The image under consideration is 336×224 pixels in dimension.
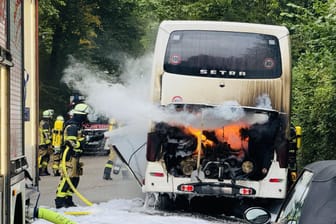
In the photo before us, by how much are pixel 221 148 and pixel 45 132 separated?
9.83 metres

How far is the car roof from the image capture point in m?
4.01

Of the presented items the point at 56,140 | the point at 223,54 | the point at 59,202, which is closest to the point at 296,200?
the point at 223,54

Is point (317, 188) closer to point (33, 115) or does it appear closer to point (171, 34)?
point (33, 115)

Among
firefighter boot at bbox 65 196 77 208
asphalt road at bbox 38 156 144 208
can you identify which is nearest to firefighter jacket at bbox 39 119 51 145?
asphalt road at bbox 38 156 144 208

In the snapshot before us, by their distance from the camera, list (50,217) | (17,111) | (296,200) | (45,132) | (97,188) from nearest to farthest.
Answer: (296,200) → (17,111) → (50,217) → (97,188) → (45,132)

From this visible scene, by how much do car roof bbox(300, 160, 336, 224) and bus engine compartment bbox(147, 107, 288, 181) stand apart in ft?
24.6

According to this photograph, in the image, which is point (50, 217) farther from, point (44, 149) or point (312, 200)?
point (44, 149)

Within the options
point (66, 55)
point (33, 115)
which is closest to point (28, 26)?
point (33, 115)

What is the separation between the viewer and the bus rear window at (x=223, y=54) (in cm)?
1204

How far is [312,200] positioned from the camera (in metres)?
4.19

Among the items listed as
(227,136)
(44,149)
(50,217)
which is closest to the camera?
(50,217)

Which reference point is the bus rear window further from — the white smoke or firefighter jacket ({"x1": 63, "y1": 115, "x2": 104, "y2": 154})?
firefighter jacket ({"x1": 63, "y1": 115, "x2": 104, "y2": 154})

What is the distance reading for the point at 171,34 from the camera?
12.1 meters

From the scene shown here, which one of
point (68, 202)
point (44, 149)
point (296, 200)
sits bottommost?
point (68, 202)
